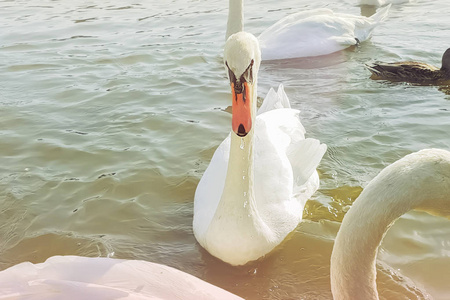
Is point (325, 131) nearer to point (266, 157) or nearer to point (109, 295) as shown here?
point (266, 157)

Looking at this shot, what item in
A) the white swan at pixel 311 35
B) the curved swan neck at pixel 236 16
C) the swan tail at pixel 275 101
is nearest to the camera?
the swan tail at pixel 275 101

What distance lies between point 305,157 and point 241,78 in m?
1.58

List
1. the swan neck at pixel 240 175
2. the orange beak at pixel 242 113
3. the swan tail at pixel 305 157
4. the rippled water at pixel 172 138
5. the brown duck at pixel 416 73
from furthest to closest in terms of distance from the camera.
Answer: the brown duck at pixel 416 73, the swan tail at pixel 305 157, the rippled water at pixel 172 138, the swan neck at pixel 240 175, the orange beak at pixel 242 113

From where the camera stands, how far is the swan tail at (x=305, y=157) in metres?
4.89

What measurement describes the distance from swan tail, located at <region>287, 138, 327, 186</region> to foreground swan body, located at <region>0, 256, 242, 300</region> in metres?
2.17

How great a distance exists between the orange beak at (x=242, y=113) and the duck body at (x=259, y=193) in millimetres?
478

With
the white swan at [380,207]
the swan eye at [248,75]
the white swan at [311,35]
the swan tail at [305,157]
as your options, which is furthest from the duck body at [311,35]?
the white swan at [380,207]

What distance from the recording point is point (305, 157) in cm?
502

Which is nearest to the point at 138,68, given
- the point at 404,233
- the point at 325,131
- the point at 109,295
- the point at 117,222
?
the point at 325,131

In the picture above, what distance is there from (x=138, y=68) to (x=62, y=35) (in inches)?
114

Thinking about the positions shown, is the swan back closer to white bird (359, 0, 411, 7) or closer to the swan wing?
the swan wing

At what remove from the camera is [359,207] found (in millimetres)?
2607

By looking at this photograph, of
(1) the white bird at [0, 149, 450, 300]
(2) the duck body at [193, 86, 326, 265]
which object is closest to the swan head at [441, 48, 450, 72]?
(2) the duck body at [193, 86, 326, 265]

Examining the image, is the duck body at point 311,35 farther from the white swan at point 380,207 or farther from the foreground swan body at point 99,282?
the white swan at point 380,207
